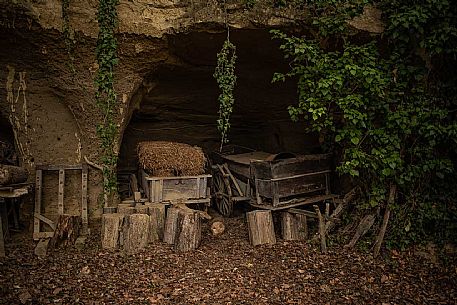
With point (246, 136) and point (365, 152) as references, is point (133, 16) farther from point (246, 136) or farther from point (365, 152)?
point (246, 136)

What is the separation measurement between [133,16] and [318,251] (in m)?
4.70

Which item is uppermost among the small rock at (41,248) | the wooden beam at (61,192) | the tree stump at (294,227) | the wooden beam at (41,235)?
the wooden beam at (61,192)

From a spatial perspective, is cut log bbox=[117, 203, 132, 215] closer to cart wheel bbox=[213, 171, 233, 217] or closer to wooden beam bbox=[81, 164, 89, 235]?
wooden beam bbox=[81, 164, 89, 235]

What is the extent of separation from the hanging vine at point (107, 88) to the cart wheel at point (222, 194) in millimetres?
2229

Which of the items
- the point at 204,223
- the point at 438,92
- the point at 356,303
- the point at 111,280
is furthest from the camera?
the point at 204,223

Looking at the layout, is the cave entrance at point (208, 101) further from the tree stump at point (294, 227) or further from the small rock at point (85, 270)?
the small rock at point (85, 270)

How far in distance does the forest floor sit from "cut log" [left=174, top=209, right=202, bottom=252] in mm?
142

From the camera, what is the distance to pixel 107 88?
6.37 m

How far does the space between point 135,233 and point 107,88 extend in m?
2.41

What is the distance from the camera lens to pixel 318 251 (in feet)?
18.9

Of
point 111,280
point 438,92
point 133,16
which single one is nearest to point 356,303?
point 111,280

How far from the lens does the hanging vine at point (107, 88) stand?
604 centimetres

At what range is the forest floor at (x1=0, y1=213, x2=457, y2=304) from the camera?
452 centimetres

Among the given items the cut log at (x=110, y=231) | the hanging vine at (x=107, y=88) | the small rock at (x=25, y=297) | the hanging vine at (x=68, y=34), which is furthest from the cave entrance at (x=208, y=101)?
the small rock at (x=25, y=297)
